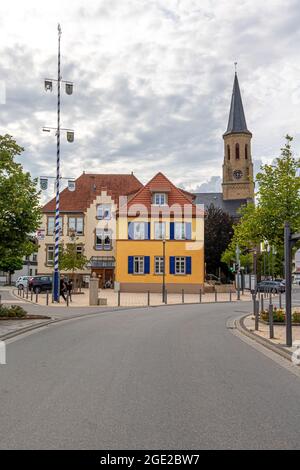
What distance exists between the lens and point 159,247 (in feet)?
164

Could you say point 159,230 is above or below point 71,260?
above

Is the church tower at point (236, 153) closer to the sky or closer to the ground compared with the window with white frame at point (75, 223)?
closer to the sky

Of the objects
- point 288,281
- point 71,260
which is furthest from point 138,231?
point 288,281

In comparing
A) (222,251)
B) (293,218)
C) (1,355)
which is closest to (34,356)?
(1,355)

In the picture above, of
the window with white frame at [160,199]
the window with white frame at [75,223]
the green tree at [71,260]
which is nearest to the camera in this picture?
the green tree at [71,260]

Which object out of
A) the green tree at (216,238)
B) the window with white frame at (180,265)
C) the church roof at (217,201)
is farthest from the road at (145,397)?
the church roof at (217,201)

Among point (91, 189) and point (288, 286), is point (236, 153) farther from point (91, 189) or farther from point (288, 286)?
point (288, 286)

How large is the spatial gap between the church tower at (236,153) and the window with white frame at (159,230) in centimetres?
5699

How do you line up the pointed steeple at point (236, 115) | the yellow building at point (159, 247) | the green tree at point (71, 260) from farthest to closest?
the pointed steeple at point (236, 115) < the yellow building at point (159, 247) < the green tree at point (71, 260)

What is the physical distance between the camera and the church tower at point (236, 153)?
10619 centimetres

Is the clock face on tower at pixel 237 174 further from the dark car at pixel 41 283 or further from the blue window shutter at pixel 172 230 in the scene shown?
the dark car at pixel 41 283

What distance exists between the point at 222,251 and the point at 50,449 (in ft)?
216

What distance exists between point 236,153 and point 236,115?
23.8 ft


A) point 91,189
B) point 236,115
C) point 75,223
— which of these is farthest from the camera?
point 236,115
